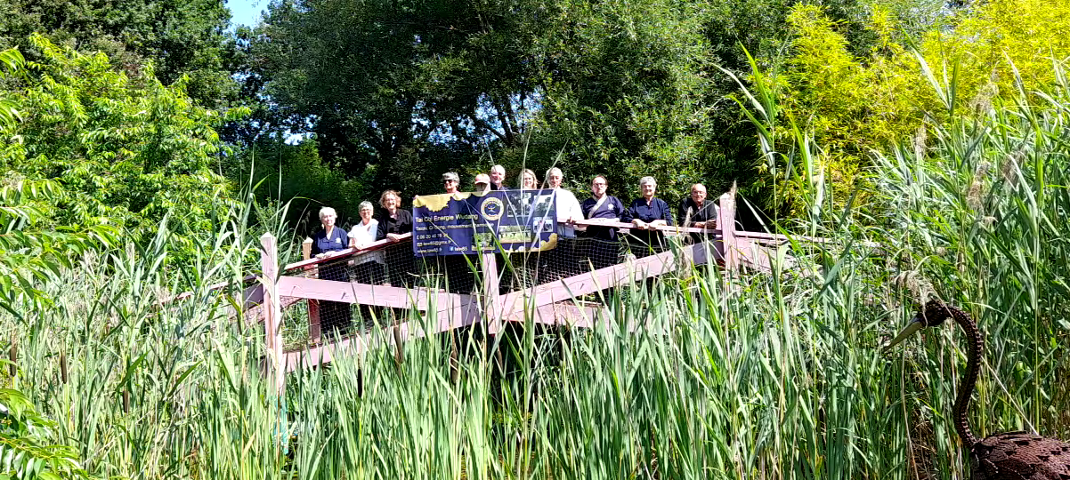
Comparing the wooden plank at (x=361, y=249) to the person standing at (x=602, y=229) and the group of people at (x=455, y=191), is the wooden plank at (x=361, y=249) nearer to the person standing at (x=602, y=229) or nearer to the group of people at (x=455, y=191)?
the group of people at (x=455, y=191)

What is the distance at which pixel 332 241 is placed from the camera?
7844 mm

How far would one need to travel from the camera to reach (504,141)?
20.6m

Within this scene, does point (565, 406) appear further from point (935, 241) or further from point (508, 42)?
point (508, 42)

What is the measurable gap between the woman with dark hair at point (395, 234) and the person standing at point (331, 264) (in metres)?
0.33

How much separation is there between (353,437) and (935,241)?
207cm

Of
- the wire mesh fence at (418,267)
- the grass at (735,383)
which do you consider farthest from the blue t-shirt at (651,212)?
the grass at (735,383)

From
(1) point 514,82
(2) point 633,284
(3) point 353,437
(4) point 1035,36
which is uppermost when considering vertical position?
(1) point 514,82

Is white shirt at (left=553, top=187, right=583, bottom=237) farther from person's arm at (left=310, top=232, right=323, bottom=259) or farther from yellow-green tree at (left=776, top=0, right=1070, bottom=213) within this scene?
yellow-green tree at (left=776, top=0, right=1070, bottom=213)

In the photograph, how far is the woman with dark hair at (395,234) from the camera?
761cm

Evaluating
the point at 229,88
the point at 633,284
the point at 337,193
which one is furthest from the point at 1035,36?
the point at 229,88

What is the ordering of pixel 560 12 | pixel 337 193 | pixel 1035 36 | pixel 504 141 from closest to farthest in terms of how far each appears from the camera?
pixel 1035 36 < pixel 560 12 < pixel 504 141 < pixel 337 193

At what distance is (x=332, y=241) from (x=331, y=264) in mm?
461

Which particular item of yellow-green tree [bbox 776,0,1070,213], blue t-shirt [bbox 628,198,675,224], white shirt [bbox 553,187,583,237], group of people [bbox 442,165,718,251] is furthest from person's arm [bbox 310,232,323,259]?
yellow-green tree [bbox 776,0,1070,213]

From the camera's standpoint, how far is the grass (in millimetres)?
2936
